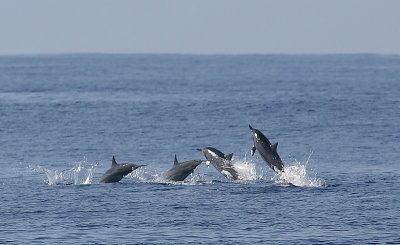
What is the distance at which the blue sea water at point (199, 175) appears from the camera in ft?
88.2

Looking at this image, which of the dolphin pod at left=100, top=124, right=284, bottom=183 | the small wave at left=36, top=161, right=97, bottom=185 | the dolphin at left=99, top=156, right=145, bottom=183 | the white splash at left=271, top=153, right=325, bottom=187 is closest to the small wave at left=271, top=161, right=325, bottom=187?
the white splash at left=271, top=153, right=325, bottom=187

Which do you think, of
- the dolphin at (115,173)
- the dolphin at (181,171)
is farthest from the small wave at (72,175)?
the dolphin at (181,171)

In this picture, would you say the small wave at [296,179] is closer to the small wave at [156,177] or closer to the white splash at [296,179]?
the white splash at [296,179]

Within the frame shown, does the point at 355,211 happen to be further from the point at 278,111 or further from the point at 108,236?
→ the point at 278,111

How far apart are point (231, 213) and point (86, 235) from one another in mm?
5094

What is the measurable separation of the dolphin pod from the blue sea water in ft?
1.42

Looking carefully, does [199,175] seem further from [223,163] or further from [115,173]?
[115,173]

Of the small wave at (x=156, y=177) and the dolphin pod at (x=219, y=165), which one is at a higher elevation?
the dolphin pod at (x=219, y=165)

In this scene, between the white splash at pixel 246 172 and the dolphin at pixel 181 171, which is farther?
the white splash at pixel 246 172

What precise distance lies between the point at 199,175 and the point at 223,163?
5.99 feet

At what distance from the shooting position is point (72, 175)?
39.3 meters

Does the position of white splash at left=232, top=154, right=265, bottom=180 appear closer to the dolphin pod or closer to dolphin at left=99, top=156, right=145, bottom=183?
the dolphin pod

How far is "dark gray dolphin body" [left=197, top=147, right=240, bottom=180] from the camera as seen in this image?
36.8 m

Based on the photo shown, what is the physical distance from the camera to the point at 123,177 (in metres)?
37.6
